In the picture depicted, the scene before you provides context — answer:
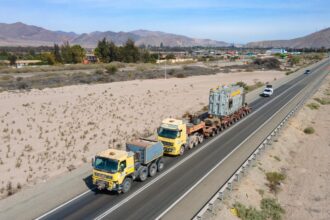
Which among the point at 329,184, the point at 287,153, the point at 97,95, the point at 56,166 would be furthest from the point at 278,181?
the point at 97,95

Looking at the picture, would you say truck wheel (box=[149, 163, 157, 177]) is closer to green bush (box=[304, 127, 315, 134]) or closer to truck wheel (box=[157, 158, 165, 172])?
truck wheel (box=[157, 158, 165, 172])

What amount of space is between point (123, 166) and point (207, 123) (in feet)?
49.3

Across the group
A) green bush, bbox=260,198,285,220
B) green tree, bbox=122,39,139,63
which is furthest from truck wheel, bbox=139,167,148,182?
green tree, bbox=122,39,139,63

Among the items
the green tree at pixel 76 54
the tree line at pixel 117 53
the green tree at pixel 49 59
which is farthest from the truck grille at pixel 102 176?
the green tree at pixel 76 54

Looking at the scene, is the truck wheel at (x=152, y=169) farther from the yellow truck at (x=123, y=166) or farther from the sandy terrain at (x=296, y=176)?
the sandy terrain at (x=296, y=176)

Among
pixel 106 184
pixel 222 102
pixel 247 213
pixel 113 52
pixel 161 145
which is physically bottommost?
pixel 247 213

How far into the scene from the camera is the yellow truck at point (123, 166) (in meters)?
18.5

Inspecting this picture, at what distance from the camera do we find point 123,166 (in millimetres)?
18797

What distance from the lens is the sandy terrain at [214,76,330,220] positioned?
19750 mm

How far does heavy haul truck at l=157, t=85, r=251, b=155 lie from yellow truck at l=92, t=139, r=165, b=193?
3677 millimetres

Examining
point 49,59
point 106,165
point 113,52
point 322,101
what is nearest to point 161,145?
point 106,165

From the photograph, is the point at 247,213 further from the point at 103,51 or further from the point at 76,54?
the point at 76,54

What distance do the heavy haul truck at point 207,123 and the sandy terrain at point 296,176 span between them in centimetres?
599

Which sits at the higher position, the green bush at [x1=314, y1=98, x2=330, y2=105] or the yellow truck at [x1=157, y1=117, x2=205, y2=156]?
the yellow truck at [x1=157, y1=117, x2=205, y2=156]
